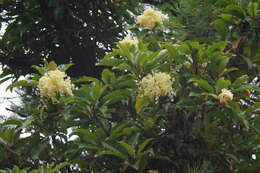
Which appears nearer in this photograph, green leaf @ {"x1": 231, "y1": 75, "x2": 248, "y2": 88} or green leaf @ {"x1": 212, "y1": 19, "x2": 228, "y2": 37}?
green leaf @ {"x1": 231, "y1": 75, "x2": 248, "y2": 88}

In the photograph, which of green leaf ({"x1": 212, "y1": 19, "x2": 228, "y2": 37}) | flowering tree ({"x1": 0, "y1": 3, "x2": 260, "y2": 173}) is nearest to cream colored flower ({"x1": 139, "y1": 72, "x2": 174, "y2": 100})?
flowering tree ({"x1": 0, "y1": 3, "x2": 260, "y2": 173})

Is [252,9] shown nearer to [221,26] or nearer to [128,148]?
[221,26]

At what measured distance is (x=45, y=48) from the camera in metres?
3.84

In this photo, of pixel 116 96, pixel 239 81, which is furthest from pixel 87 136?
pixel 239 81

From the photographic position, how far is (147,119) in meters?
2.58

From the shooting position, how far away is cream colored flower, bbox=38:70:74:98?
2488mm

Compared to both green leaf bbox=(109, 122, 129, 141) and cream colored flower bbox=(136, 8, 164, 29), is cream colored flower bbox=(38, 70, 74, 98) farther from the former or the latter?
cream colored flower bbox=(136, 8, 164, 29)

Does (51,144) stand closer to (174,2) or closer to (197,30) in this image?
(197,30)

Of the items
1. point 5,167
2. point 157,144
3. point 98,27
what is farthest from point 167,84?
point 98,27

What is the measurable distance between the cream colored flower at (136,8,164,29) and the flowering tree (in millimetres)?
312

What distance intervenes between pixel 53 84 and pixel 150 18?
730mm

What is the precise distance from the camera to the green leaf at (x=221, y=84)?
7.87 ft

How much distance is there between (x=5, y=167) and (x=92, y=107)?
0.56 meters

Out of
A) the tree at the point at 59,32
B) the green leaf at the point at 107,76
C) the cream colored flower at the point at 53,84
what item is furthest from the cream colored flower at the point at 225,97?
the tree at the point at 59,32
